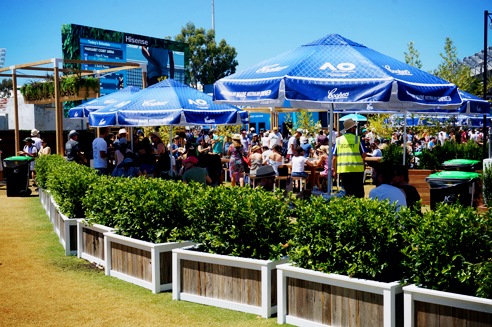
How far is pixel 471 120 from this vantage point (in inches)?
909

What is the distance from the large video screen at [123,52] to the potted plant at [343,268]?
118ft

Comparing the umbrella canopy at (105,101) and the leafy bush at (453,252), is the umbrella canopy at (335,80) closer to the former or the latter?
the leafy bush at (453,252)

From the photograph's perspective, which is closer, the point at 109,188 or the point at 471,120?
the point at 109,188

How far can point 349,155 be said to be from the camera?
887cm

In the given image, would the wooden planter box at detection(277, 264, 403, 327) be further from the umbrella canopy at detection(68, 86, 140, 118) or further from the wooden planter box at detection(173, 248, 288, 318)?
the umbrella canopy at detection(68, 86, 140, 118)

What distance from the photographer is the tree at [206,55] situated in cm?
7100

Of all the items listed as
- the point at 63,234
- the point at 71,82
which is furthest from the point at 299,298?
the point at 71,82

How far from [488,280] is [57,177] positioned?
23.9ft

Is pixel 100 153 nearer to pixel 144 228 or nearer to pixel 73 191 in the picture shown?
pixel 73 191

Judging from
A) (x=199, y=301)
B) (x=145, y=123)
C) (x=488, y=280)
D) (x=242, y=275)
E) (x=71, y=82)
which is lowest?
(x=199, y=301)

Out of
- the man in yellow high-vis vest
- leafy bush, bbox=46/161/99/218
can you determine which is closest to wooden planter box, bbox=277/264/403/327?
leafy bush, bbox=46/161/99/218

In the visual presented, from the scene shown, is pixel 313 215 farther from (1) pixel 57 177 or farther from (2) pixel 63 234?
(1) pixel 57 177

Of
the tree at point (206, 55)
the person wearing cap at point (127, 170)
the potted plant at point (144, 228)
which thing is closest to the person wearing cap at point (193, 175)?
the person wearing cap at point (127, 170)

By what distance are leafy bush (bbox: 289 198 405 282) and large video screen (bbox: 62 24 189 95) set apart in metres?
35.8
